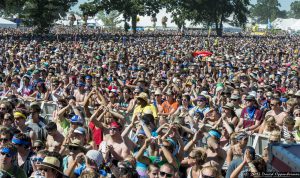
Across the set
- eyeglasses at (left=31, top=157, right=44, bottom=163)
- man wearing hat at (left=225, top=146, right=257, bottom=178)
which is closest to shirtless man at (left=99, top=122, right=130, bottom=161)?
eyeglasses at (left=31, top=157, right=44, bottom=163)

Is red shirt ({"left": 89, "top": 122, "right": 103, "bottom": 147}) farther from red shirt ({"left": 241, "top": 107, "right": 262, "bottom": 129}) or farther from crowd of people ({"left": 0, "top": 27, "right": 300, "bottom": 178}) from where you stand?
red shirt ({"left": 241, "top": 107, "right": 262, "bottom": 129})

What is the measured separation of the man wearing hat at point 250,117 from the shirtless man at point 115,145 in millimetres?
2362

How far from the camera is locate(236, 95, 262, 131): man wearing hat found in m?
8.69

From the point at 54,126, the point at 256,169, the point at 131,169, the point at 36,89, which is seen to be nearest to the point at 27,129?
the point at 54,126

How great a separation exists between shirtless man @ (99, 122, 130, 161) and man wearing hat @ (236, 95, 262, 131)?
2362mm

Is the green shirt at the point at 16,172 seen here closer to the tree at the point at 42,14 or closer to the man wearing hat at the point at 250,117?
the man wearing hat at the point at 250,117

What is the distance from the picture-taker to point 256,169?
524 centimetres

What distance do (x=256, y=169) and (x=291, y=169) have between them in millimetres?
1324

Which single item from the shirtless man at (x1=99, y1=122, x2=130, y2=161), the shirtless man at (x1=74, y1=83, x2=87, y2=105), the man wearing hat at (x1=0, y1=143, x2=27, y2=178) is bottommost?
the shirtless man at (x1=74, y1=83, x2=87, y2=105)

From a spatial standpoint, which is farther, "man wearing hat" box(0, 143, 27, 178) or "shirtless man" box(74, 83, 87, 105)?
"shirtless man" box(74, 83, 87, 105)

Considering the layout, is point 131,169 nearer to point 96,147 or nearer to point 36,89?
point 96,147

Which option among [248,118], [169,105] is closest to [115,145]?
[248,118]

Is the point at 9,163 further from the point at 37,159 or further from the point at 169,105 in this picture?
the point at 169,105

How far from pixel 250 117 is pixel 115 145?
2.84 m
